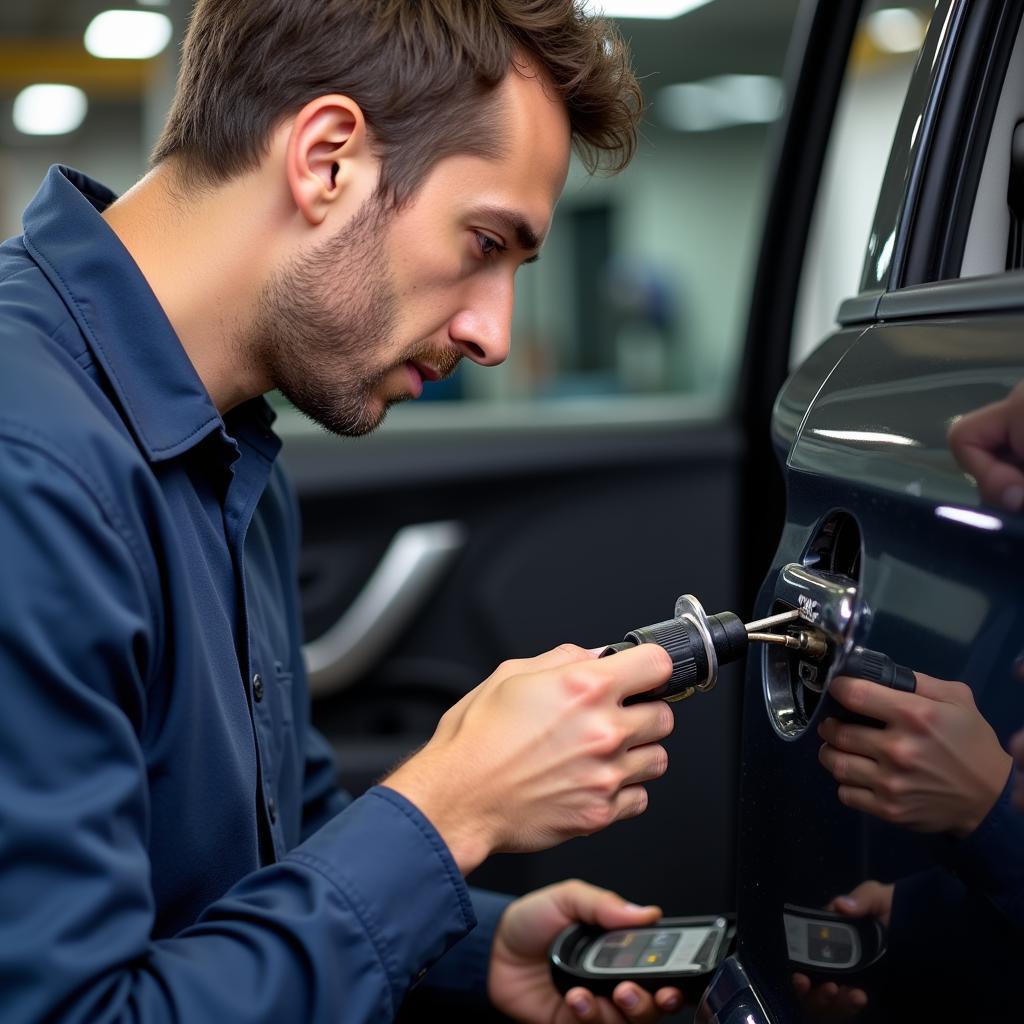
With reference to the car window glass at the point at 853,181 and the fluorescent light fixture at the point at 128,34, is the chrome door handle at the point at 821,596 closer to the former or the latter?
the car window glass at the point at 853,181

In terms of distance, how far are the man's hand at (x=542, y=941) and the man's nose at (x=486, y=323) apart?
0.52 meters

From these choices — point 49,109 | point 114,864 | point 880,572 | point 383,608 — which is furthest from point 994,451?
point 49,109

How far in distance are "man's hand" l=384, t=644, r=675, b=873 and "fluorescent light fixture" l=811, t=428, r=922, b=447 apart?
0.19 m

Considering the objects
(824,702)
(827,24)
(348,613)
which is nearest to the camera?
(824,702)

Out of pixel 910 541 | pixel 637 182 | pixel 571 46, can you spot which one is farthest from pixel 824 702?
pixel 637 182

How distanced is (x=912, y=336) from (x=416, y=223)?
485 millimetres

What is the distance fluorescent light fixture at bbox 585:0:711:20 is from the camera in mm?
2492

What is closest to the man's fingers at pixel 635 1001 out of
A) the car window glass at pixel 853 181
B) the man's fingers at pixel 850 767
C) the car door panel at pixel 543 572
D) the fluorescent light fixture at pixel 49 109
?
the man's fingers at pixel 850 767

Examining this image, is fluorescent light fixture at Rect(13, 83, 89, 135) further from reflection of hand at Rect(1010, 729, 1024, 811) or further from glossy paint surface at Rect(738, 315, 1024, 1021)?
reflection of hand at Rect(1010, 729, 1024, 811)

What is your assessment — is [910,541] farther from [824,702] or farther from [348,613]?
[348,613]

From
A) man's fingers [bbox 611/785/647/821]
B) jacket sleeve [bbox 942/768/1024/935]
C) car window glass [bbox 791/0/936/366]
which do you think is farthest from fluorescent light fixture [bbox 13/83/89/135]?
jacket sleeve [bbox 942/768/1024/935]

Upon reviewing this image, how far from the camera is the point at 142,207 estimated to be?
3.74 feet

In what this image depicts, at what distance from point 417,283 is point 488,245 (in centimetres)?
7

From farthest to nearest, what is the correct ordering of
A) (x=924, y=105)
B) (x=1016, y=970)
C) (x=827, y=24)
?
(x=827, y=24)
(x=924, y=105)
(x=1016, y=970)
